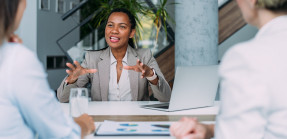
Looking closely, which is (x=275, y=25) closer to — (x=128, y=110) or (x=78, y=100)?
(x=78, y=100)

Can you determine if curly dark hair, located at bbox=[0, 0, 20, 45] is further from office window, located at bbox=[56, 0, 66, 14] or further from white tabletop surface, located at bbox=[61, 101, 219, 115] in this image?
office window, located at bbox=[56, 0, 66, 14]

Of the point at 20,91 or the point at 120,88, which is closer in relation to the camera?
the point at 20,91

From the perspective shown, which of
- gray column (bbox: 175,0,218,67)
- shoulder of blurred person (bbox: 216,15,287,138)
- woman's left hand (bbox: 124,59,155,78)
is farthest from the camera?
gray column (bbox: 175,0,218,67)

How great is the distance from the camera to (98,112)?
206cm

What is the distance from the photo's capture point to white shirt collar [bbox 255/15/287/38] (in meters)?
1.03

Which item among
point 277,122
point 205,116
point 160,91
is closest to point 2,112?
→ point 277,122

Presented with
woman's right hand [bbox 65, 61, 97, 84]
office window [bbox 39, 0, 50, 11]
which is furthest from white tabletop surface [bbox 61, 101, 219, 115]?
office window [bbox 39, 0, 50, 11]

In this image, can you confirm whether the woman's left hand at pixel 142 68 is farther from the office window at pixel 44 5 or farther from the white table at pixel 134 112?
the office window at pixel 44 5

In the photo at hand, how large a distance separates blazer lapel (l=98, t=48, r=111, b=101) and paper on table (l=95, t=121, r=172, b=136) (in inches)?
46.8

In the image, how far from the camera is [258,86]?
90 cm

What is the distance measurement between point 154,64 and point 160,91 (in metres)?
0.40

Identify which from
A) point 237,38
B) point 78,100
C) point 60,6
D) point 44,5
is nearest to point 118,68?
point 78,100

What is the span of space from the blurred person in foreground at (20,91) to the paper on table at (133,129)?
0.34m

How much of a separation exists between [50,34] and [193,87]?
6229 millimetres
